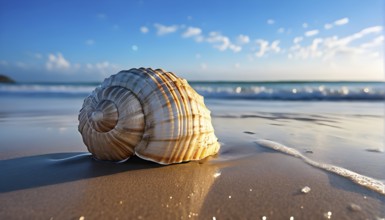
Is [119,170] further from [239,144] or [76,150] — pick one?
[239,144]

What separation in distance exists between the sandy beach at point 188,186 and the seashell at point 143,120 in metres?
0.14

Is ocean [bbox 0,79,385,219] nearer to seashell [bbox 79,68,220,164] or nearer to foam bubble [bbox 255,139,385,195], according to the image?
foam bubble [bbox 255,139,385,195]

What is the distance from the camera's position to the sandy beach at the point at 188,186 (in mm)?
1414

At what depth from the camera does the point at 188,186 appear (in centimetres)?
177

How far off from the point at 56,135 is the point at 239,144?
2262mm

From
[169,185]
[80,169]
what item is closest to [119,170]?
[80,169]

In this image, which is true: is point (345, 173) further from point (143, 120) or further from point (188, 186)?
point (143, 120)

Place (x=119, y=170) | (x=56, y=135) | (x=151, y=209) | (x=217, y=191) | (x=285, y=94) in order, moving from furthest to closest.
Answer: (x=285, y=94), (x=56, y=135), (x=119, y=170), (x=217, y=191), (x=151, y=209)

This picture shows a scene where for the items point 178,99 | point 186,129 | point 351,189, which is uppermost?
point 178,99

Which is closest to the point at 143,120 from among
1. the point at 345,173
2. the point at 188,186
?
the point at 188,186

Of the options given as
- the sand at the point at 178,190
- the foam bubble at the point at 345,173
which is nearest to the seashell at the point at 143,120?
the sand at the point at 178,190

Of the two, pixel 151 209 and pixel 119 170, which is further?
pixel 119 170

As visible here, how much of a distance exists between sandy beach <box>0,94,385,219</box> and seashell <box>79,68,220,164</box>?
14cm

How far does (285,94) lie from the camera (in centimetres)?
1170
